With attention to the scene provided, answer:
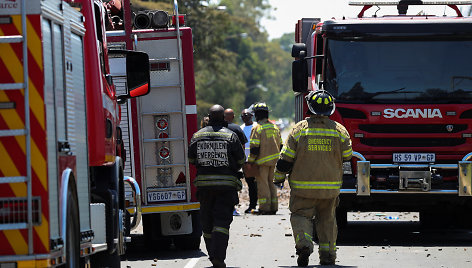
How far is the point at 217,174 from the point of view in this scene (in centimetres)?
1166

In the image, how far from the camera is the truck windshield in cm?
1430

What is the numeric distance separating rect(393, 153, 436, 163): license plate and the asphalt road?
3.64 feet

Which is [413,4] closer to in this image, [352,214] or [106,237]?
[352,214]

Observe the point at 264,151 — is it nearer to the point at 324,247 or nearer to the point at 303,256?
the point at 324,247

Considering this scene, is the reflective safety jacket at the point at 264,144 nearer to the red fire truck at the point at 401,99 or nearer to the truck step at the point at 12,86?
the red fire truck at the point at 401,99

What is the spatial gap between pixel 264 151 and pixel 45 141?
12.6 m

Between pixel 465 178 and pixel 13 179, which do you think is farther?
pixel 465 178

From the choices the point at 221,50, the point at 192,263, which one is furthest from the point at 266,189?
the point at 221,50

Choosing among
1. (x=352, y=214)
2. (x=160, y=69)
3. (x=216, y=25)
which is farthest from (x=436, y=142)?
(x=216, y=25)

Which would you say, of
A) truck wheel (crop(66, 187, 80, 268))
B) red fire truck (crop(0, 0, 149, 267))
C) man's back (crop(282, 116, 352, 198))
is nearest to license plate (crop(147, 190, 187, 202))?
man's back (crop(282, 116, 352, 198))

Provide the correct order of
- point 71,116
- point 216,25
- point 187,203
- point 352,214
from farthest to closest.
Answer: point 216,25 → point 352,214 → point 187,203 → point 71,116

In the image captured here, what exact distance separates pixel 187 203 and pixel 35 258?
6.43 metres

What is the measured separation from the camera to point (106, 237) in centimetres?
938

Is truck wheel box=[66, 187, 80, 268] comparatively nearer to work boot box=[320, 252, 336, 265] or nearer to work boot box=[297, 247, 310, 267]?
work boot box=[297, 247, 310, 267]
